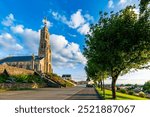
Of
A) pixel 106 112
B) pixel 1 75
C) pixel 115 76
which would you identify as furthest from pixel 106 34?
pixel 1 75

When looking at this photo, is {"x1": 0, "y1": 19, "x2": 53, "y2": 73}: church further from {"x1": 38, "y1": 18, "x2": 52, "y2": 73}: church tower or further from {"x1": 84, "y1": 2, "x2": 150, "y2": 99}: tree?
{"x1": 84, "y1": 2, "x2": 150, "y2": 99}: tree

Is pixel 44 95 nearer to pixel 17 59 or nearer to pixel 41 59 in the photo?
pixel 41 59

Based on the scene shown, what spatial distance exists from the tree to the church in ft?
333

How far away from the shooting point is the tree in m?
29.1

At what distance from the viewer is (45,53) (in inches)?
5566

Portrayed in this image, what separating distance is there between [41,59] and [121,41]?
10767cm

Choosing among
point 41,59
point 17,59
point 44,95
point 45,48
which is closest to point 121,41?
point 44,95

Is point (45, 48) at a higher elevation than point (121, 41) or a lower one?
higher

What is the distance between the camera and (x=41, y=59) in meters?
135

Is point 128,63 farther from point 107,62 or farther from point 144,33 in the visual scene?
point 144,33

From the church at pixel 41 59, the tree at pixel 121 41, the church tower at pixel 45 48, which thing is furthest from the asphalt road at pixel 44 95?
the church tower at pixel 45 48

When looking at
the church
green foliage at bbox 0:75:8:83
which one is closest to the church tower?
the church

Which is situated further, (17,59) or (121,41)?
(17,59)

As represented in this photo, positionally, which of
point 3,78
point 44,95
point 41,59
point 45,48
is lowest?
point 44,95
